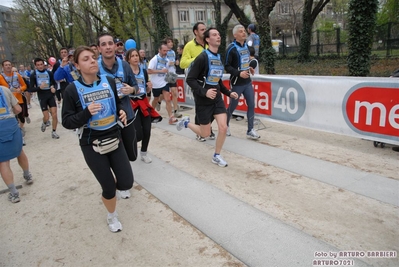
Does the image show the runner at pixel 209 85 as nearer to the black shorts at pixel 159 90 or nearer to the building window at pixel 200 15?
the black shorts at pixel 159 90

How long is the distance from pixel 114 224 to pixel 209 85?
258cm

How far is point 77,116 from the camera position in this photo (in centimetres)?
297

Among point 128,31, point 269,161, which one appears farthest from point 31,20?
point 269,161

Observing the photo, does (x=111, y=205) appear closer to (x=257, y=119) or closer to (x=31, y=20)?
(x=257, y=119)

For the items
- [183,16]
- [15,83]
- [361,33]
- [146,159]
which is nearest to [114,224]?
[146,159]

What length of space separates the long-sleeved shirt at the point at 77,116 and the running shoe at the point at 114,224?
3.04 ft

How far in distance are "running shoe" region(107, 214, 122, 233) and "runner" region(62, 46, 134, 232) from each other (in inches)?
10.2

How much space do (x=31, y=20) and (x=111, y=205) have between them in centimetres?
4598

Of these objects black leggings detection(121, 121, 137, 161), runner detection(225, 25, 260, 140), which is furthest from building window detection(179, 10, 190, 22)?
black leggings detection(121, 121, 137, 161)

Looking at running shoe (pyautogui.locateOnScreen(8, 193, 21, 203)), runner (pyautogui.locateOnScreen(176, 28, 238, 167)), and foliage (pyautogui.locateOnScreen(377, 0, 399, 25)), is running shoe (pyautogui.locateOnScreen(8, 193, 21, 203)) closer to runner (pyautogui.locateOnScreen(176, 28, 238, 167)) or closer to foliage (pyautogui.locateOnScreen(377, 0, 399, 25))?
runner (pyautogui.locateOnScreen(176, 28, 238, 167))

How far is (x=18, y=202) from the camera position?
4.45m

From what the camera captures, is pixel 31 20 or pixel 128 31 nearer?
pixel 128 31

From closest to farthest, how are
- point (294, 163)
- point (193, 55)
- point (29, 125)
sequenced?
point (294, 163) < point (193, 55) < point (29, 125)

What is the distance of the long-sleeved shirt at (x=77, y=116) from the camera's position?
2959mm
